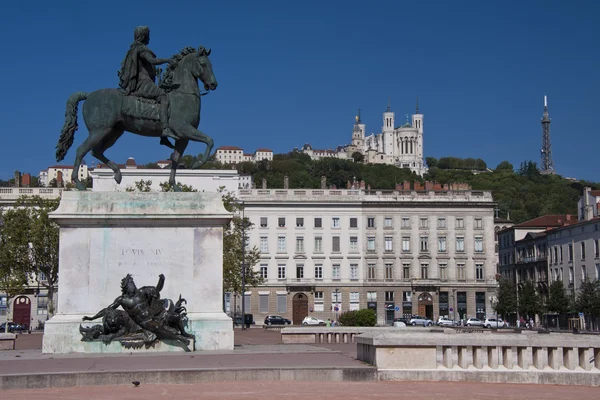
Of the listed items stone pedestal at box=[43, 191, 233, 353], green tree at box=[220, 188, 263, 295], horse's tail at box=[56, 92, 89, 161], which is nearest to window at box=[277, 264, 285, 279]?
green tree at box=[220, 188, 263, 295]

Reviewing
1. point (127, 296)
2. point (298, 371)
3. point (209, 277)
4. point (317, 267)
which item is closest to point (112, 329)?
point (127, 296)

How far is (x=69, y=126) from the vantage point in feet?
72.2

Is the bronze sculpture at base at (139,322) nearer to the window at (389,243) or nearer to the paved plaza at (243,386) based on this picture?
the paved plaza at (243,386)

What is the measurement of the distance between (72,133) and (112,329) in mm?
5388

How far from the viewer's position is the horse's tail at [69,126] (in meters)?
22.0

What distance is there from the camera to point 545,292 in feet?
333

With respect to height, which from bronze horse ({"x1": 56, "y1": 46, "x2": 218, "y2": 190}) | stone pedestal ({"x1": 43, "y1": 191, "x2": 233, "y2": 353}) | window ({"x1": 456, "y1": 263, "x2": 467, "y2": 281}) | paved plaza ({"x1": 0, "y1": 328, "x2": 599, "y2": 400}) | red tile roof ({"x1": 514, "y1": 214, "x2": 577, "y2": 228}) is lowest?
paved plaza ({"x1": 0, "y1": 328, "x2": 599, "y2": 400})

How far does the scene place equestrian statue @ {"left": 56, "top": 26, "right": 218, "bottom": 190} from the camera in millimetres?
21719

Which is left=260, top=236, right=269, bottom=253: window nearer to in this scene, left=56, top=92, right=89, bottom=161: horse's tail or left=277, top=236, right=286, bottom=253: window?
left=277, top=236, right=286, bottom=253: window

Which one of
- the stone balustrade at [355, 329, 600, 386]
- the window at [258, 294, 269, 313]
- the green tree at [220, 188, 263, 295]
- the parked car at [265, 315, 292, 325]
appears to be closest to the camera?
the stone balustrade at [355, 329, 600, 386]

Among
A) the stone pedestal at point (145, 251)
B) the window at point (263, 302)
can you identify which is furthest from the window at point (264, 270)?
the stone pedestal at point (145, 251)

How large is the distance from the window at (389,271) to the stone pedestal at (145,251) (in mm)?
80474

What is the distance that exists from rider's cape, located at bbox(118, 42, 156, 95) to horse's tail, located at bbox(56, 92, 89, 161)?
104 centimetres

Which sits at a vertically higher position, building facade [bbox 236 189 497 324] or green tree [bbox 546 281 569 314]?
building facade [bbox 236 189 497 324]
